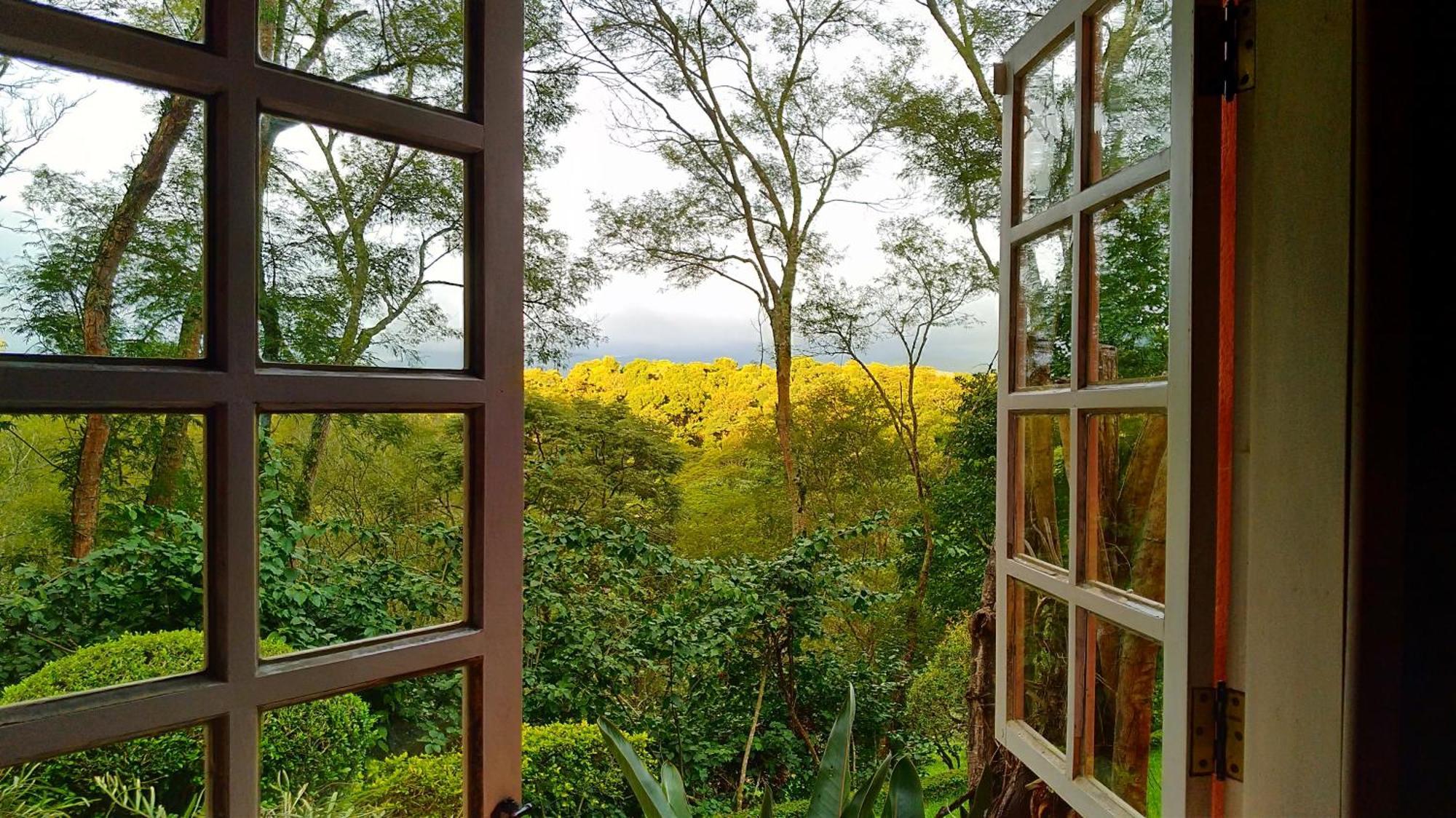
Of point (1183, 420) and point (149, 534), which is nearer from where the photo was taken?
point (149, 534)

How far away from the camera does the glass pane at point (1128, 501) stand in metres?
0.92

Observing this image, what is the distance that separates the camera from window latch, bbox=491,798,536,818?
0.87 metres

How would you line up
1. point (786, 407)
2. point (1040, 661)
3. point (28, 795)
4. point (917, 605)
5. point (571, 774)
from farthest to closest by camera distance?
point (786, 407)
point (917, 605)
point (571, 774)
point (1040, 661)
point (28, 795)

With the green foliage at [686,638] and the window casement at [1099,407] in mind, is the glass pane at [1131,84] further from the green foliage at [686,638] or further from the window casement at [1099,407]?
the green foliage at [686,638]

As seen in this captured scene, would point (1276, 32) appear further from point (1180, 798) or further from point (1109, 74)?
point (1180, 798)

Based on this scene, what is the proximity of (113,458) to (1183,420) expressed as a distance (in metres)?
1.04

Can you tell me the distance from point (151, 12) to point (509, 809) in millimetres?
889

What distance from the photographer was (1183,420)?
0.81 m

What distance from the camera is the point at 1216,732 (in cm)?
78

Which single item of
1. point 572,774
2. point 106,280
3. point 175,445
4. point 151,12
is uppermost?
point 151,12

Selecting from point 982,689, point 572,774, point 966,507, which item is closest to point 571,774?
point 572,774

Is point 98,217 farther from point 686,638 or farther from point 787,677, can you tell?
point 787,677

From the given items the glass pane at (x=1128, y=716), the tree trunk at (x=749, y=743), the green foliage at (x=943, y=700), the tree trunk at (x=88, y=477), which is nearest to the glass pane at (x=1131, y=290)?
the glass pane at (x=1128, y=716)

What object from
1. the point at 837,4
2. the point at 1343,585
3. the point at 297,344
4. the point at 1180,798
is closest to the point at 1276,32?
the point at 1343,585
